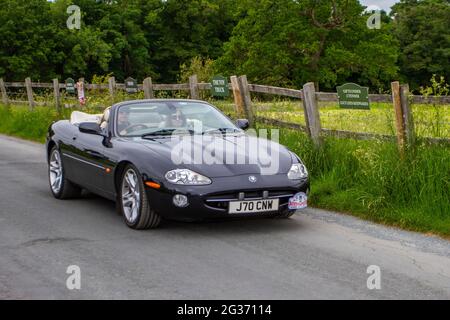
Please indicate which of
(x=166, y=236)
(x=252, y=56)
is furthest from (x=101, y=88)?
(x=252, y=56)

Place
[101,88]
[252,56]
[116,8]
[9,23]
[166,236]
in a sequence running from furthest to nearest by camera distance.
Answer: [116,8] < [9,23] < [252,56] < [101,88] < [166,236]

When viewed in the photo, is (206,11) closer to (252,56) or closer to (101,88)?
(252,56)

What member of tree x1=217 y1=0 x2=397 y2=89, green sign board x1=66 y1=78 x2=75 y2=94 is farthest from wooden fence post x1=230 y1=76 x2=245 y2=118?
tree x1=217 y1=0 x2=397 y2=89

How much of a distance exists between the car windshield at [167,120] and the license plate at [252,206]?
1.45 m

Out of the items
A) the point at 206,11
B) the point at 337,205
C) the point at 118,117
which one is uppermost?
the point at 206,11

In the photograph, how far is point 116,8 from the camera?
7731 cm

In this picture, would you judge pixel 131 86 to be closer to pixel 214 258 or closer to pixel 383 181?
pixel 383 181

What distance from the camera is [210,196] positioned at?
6750 mm

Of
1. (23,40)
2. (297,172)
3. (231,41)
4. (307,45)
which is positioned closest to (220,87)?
(297,172)

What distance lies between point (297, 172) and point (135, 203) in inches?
68.0

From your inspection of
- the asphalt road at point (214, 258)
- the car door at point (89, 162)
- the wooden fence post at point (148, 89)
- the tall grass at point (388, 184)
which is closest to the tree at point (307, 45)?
the wooden fence post at point (148, 89)

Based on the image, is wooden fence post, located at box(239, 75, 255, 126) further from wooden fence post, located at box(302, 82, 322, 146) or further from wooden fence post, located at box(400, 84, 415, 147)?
wooden fence post, located at box(400, 84, 415, 147)

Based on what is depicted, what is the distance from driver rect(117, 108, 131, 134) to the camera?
8086mm

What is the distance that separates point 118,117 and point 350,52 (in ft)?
172
